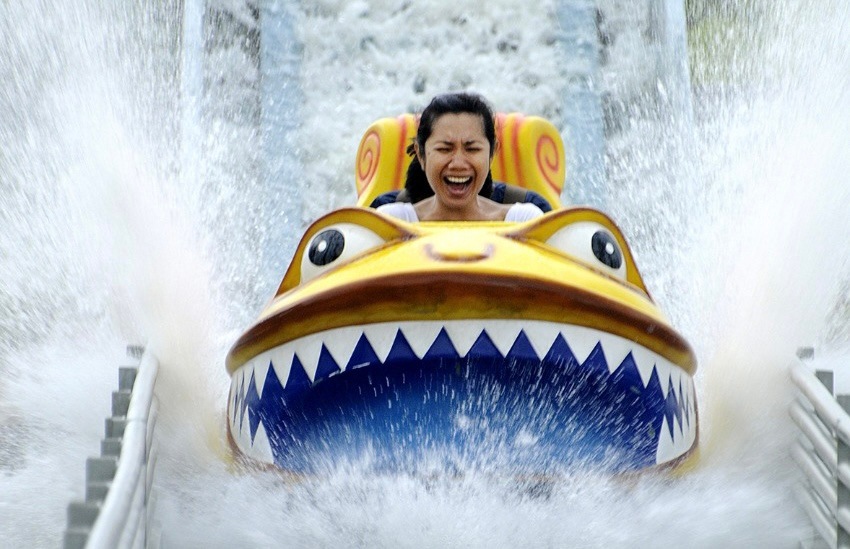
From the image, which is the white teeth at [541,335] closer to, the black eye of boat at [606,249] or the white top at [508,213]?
the black eye of boat at [606,249]

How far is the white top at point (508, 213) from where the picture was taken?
11.9ft

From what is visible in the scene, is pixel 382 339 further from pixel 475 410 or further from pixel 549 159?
pixel 549 159

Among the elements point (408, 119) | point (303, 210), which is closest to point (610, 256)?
point (408, 119)

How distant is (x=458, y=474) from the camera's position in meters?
2.71

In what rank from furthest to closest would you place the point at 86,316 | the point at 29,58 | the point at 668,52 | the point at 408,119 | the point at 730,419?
the point at 668,52
the point at 29,58
the point at 408,119
the point at 86,316
the point at 730,419

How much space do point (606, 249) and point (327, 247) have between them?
651 mm

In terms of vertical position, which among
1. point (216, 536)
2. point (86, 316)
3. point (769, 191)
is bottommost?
point (216, 536)

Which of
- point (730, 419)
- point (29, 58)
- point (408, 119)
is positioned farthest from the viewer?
point (29, 58)

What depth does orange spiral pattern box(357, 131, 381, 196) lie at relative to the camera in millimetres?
4793

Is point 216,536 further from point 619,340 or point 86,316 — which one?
point 86,316

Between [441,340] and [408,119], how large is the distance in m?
2.34

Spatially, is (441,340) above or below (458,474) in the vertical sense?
above

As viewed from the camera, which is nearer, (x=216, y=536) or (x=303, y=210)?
(x=216, y=536)

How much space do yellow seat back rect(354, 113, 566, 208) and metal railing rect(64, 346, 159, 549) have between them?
195cm
